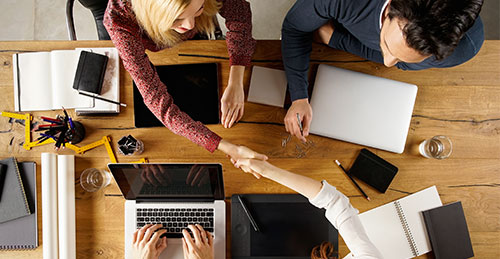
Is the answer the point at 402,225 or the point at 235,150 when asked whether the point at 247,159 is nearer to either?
the point at 235,150

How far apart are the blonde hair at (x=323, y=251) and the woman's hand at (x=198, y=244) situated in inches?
13.6

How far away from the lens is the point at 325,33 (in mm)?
1062

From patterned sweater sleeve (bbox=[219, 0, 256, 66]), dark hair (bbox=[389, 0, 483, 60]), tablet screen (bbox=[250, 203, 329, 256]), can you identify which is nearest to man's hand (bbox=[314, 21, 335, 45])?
patterned sweater sleeve (bbox=[219, 0, 256, 66])

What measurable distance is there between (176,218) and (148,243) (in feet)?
0.39

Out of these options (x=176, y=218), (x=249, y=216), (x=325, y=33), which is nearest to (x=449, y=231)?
(x=249, y=216)

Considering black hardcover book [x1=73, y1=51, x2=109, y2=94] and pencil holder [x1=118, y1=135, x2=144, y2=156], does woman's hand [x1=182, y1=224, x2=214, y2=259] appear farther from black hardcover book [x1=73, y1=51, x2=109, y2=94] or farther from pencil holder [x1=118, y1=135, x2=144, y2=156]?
black hardcover book [x1=73, y1=51, x2=109, y2=94]

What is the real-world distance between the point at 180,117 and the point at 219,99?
174 millimetres

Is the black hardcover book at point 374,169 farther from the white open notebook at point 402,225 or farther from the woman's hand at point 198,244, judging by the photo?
the woman's hand at point 198,244

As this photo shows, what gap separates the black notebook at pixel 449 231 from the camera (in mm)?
1024

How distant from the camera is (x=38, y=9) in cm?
199

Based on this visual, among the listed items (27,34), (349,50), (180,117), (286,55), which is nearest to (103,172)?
(180,117)

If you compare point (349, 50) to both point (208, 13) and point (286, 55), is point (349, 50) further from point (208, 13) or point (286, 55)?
point (208, 13)

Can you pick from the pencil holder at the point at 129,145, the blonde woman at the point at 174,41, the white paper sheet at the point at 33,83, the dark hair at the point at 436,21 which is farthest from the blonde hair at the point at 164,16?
the dark hair at the point at 436,21

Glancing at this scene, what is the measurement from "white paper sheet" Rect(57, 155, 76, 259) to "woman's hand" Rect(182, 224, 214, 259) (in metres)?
0.40
